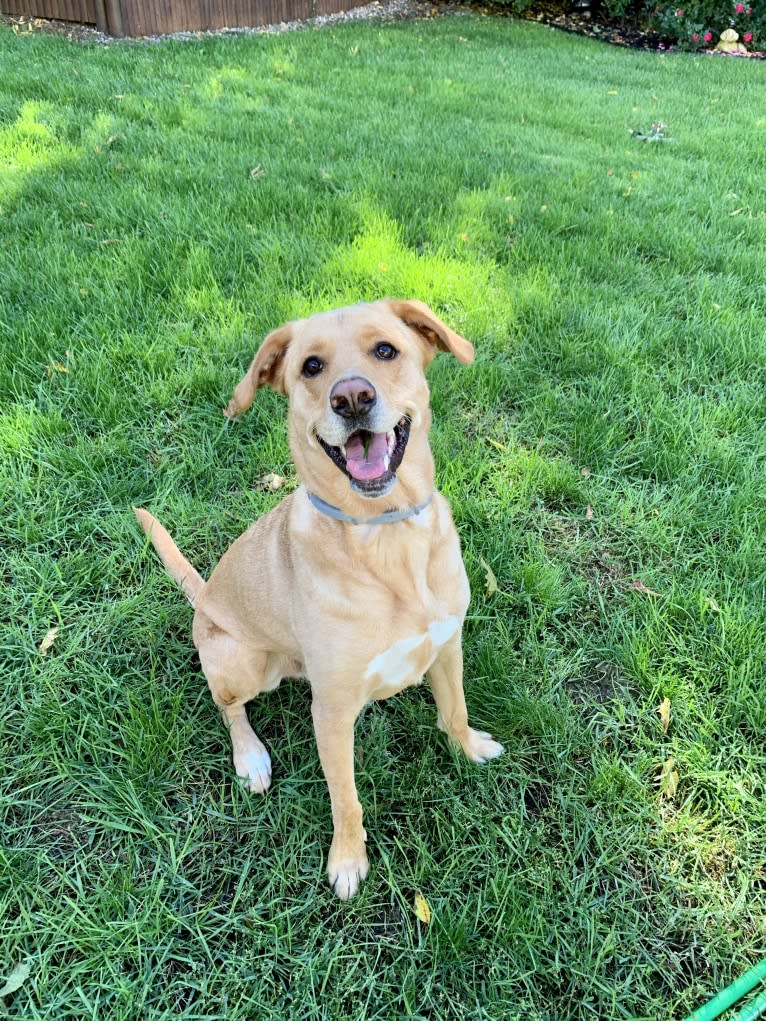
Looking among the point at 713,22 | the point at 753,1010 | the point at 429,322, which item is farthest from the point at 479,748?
the point at 713,22

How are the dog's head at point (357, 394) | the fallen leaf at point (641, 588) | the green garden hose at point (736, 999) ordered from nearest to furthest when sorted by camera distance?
the green garden hose at point (736, 999) < the dog's head at point (357, 394) < the fallen leaf at point (641, 588)

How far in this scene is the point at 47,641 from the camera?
248cm

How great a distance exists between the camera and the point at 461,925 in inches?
70.9

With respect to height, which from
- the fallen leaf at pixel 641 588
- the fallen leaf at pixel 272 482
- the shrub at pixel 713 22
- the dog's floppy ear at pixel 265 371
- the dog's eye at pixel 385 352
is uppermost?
the shrub at pixel 713 22

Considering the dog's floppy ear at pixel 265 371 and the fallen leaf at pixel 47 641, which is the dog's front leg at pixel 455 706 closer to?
the dog's floppy ear at pixel 265 371

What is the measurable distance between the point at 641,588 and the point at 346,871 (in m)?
1.59

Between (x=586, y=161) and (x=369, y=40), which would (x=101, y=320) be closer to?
(x=586, y=161)

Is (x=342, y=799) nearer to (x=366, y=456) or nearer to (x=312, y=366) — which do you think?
(x=366, y=456)

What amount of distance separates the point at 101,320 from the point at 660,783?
3.61 m

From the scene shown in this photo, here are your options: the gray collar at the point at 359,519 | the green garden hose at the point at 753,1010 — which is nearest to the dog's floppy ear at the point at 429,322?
the gray collar at the point at 359,519

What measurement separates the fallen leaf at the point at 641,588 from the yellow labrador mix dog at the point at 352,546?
0.98m

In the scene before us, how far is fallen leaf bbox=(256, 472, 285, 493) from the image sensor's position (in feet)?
10.2

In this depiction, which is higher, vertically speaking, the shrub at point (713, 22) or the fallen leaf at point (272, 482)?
the shrub at point (713, 22)

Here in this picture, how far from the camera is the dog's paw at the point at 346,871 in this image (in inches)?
75.9
